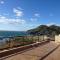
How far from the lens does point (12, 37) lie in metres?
14.6

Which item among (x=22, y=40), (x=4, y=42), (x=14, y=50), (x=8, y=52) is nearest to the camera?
(x=8, y=52)

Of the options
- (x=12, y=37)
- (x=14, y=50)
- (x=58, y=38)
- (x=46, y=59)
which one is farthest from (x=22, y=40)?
(x=58, y=38)

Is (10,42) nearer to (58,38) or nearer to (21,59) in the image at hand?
(21,59)

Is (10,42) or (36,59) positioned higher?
(10,42)

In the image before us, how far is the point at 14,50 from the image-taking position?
12.4 m

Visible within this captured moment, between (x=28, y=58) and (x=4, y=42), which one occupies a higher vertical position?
(x=4, y=42)

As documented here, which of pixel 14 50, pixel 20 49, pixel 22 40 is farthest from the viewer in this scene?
pixel 22 40

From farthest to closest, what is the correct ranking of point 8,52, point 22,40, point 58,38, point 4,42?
point 58,38 → point 22,40 → point 4,42 → point 8,52

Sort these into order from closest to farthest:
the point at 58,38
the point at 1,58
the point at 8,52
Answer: the point at 1,58 < the point at 8,52 < the point at 58,38

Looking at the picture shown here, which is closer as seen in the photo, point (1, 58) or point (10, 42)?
point (1, 58)

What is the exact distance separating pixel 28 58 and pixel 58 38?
16893mm

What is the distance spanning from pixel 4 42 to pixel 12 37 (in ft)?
2.59

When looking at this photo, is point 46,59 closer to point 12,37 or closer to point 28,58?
point 28,58

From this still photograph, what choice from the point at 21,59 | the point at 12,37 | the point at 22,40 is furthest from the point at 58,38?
the point at 21,59
